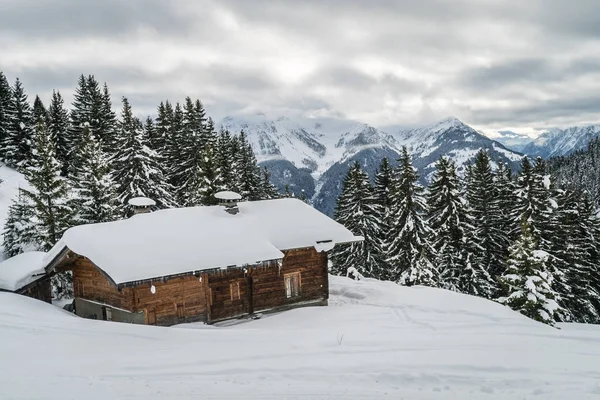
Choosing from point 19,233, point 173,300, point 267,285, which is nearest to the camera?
point 173,300

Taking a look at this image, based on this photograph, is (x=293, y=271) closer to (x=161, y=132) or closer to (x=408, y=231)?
(x=408, y=231)

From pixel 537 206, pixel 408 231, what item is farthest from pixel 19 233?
pixel 537 206

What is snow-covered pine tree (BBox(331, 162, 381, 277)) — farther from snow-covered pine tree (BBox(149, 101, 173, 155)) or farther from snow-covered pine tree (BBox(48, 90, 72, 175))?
snow-covered pine tree (BBox(48, 90, 72, 175))

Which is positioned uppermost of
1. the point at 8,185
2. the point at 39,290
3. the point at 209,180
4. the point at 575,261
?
the point at 209,180

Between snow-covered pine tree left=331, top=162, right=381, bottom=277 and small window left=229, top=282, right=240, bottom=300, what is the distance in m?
16.0

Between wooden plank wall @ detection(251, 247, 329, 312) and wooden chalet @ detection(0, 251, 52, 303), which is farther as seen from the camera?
wooden chalet @ detection(0, 251, 52, 303)

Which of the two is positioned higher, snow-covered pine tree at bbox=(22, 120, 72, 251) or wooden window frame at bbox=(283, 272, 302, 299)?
snow-covered pine tree at bbox=(22, 120, 72, 251)

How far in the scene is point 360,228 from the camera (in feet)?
122

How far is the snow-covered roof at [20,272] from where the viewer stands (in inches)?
929

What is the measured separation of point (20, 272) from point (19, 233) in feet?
37.7

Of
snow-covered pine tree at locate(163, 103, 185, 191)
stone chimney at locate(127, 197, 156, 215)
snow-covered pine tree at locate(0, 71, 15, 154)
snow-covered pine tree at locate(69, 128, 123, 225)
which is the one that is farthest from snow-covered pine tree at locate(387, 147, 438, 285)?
snow-covered pine tree at locate(0, 71, 15, 154)

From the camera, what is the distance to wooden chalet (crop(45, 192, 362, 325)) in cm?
1945

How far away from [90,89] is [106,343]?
192 feet

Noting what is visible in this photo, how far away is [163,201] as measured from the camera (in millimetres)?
39500
